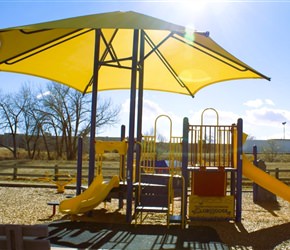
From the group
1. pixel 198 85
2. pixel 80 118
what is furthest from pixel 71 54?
pixel 80 118

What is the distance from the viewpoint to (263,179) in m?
10.2

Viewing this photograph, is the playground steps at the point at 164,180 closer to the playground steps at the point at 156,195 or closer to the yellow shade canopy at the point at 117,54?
the playground steps at the point at 156,195

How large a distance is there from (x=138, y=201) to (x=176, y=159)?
147cm

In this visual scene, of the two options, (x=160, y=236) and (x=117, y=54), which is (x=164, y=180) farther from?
(x=117, y=54)

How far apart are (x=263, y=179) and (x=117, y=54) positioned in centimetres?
537

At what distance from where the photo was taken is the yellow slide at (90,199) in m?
8.63

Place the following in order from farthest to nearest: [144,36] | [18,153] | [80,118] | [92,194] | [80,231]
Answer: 1. [18,153]
2. [80,118]
3. [144,36]
4. [92,194]
5. [80,231]

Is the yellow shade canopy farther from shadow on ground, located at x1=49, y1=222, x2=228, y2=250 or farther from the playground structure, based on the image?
shadow on ground, located at x1=49, y1=222, x2=228, y2=250

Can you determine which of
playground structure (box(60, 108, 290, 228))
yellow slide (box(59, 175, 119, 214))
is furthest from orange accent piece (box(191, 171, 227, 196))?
yellow slide (box(59, 175, 119, 214))

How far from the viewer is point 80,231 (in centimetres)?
758

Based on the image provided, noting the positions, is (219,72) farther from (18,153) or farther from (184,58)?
(18,153)

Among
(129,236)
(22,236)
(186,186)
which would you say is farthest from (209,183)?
(22,236)

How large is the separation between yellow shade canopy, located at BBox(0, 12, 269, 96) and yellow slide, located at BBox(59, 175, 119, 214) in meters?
2.88

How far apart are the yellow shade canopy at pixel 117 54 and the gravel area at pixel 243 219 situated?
3.52 m
